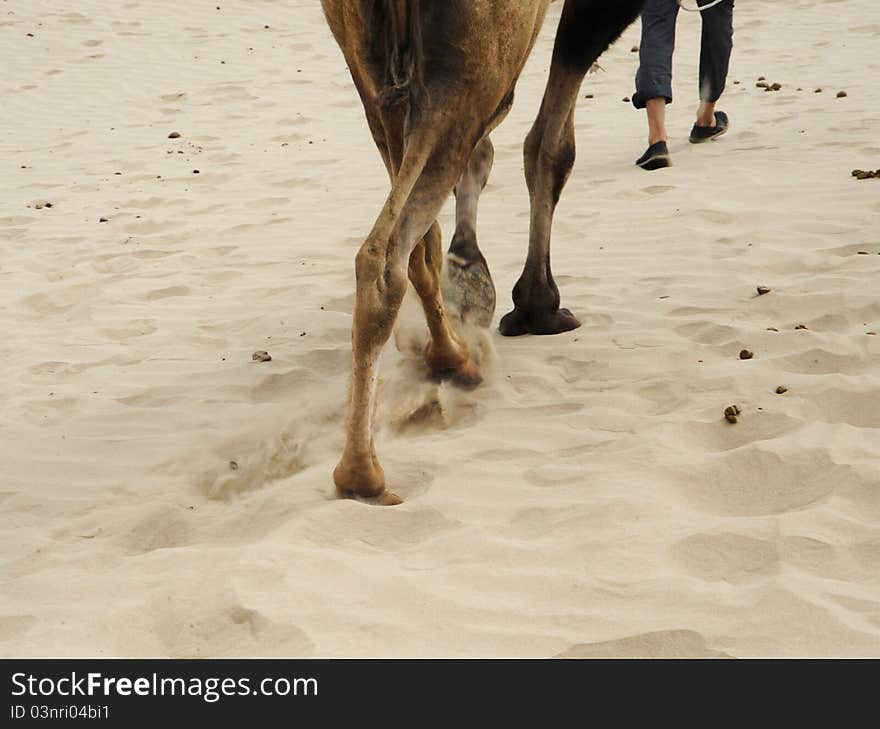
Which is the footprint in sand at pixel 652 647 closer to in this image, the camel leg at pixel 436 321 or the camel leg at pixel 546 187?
the camel leg at pixel 436 321

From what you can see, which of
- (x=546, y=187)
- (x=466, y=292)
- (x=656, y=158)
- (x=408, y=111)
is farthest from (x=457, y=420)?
(x=656, y=158)

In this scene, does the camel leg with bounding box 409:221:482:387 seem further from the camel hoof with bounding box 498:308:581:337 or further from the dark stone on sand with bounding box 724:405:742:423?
the dark stone on sand with bounding box 724:405:742:423

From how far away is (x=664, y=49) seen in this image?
7664 millimetres

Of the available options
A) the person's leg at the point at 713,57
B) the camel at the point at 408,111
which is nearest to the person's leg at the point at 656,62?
the person's leg at the point at 713,57

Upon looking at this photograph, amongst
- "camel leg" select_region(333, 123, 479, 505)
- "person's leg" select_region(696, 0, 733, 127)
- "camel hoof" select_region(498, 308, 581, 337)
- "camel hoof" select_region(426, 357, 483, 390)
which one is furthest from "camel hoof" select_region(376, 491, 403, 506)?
"person's leg" select_region(696, 0, 733, 127)

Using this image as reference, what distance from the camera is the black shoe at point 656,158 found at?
734 centimetres

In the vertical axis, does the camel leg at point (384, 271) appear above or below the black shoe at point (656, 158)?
above

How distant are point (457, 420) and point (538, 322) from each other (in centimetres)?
91

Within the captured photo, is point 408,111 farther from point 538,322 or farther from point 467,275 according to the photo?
point 538,322

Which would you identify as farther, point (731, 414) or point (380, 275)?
point (731, 414)

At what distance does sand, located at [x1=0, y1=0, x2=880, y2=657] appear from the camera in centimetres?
244

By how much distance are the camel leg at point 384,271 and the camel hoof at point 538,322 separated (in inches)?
59.1

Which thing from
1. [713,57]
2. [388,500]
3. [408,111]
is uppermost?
[408,111]
